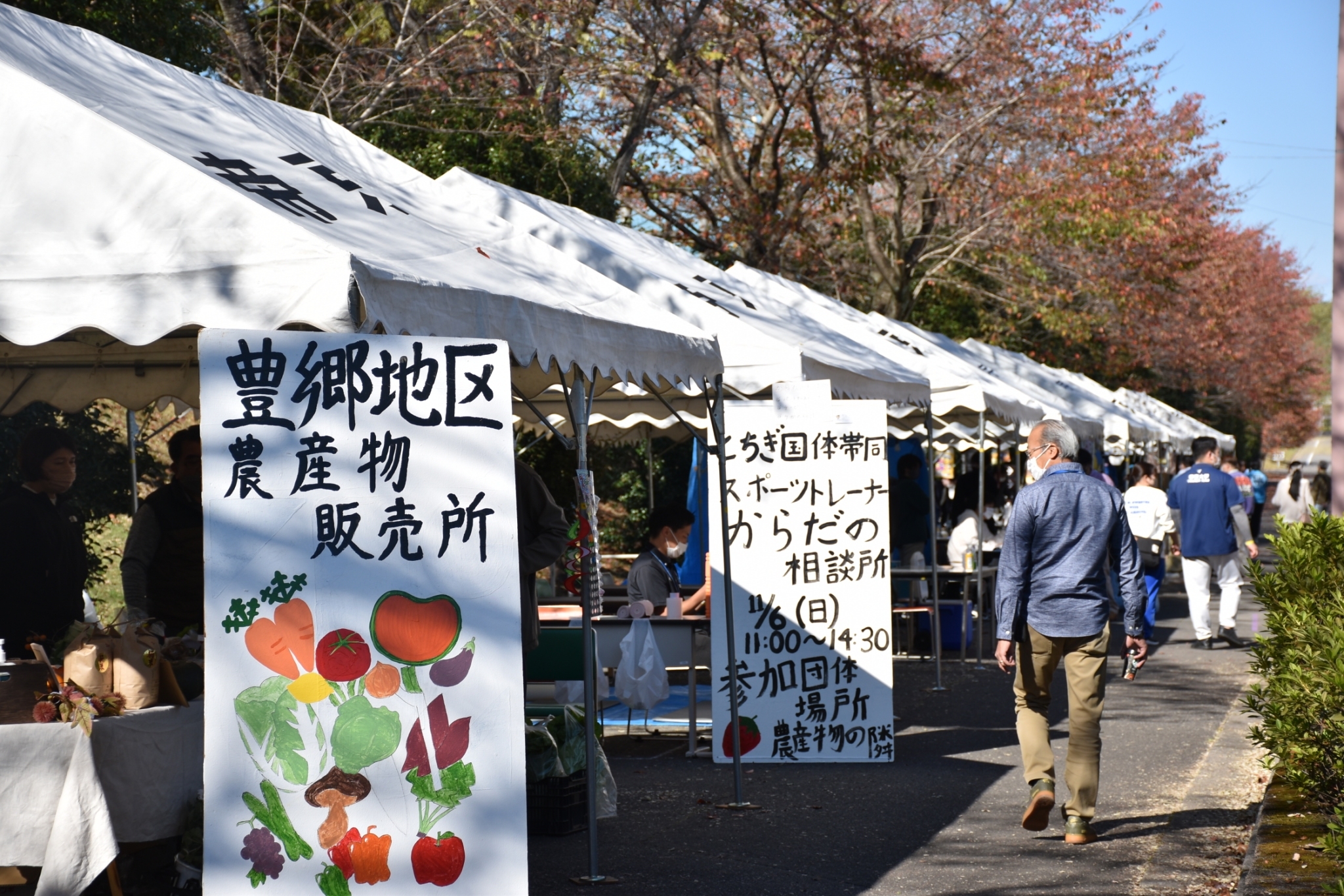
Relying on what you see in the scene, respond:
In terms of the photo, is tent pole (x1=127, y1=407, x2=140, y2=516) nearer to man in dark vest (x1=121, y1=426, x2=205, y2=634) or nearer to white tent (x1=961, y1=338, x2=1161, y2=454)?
man in dark vest (x1=121, y1=426, x2=205, y2=634)

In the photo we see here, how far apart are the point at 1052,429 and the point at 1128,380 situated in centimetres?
3530

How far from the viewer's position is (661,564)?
9766 mm

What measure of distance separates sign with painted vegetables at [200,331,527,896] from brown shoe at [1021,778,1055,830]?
292cm

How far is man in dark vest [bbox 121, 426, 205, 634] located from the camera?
6590mm

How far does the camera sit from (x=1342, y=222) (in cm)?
732

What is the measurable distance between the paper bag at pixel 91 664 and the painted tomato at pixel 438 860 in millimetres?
1361

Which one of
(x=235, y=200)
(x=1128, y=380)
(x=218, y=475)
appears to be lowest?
(x=218, y=475)

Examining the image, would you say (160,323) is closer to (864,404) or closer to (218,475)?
(218,475)

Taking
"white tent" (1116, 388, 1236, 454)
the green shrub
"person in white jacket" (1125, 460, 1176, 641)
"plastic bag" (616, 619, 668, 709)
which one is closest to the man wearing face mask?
"plastic bag" (616, 619, 668, 709)

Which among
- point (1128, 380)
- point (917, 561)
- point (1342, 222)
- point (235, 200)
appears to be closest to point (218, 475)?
point (235, 200)

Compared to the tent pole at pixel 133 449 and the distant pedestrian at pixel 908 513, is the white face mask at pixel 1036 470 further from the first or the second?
the distant pedestrian at pixel 908 513

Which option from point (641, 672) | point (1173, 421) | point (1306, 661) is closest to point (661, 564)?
point (641, 672)

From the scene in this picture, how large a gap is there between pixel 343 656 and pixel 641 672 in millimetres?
4313

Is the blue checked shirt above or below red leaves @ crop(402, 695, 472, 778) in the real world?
above
